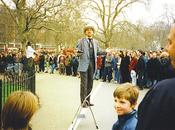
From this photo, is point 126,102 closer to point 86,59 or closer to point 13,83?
point 13,83

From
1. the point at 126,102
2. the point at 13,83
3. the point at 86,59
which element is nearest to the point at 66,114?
the point at 86,59

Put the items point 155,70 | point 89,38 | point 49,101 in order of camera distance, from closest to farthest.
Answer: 1. point 89,38
2. point 49,101
3. point 155,70

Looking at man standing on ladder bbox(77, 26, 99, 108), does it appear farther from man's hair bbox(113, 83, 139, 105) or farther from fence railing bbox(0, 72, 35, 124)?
man's hair bbox(113, 83, 139, 105)

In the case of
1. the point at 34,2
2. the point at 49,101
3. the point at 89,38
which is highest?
the point at 34,2

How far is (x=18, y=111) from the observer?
3695 mm

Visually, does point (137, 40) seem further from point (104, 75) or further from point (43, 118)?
point (43, 118)

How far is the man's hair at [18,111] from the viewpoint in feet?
12.1

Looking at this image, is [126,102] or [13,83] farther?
[13,83]

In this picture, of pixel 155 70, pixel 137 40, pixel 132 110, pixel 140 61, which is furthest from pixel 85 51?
pixel 137 40

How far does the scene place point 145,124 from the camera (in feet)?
10.8

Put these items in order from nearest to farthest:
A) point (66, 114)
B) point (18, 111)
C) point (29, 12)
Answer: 1. point (18, 111)
2. point (66, 114)
3. point (29, 12)

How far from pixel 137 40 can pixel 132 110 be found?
240 feet

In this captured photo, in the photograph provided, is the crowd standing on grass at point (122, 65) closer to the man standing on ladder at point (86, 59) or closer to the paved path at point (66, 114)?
the paved path at point (66, 114)

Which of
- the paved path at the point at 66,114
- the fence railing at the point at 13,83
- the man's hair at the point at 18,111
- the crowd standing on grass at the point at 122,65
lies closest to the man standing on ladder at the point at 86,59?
the paved path at the point at 66,114
